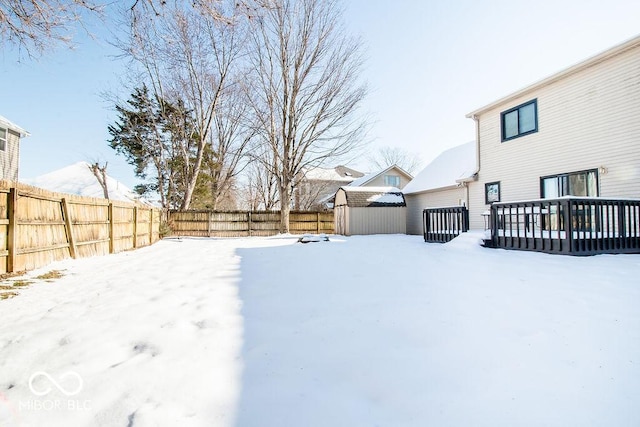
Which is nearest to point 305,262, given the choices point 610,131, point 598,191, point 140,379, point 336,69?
point 140,379

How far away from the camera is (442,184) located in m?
13.4

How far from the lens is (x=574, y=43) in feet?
26.6

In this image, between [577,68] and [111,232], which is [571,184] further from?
[111,232]

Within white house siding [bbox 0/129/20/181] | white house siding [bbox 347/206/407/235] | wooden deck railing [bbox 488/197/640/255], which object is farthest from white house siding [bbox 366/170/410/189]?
white house siding [bbox 0/129/20/181]

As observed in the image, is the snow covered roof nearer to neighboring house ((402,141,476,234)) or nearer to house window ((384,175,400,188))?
neighboring house ((402,141,476,234))

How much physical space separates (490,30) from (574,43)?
2280 millimetres

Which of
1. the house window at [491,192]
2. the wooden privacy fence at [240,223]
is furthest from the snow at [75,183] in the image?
the house window at [491,192]

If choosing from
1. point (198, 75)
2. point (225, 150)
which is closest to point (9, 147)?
point (198, 75)

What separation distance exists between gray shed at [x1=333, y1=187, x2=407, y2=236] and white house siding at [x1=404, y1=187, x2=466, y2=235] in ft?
1.26


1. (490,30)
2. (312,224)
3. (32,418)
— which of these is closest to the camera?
(32,418)

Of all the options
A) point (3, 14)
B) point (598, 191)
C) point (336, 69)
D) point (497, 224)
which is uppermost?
point (336, 69)

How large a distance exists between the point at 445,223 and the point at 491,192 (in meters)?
2.73

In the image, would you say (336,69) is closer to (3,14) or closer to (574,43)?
(574,43)

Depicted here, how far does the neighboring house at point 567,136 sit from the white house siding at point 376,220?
14.5 feet
